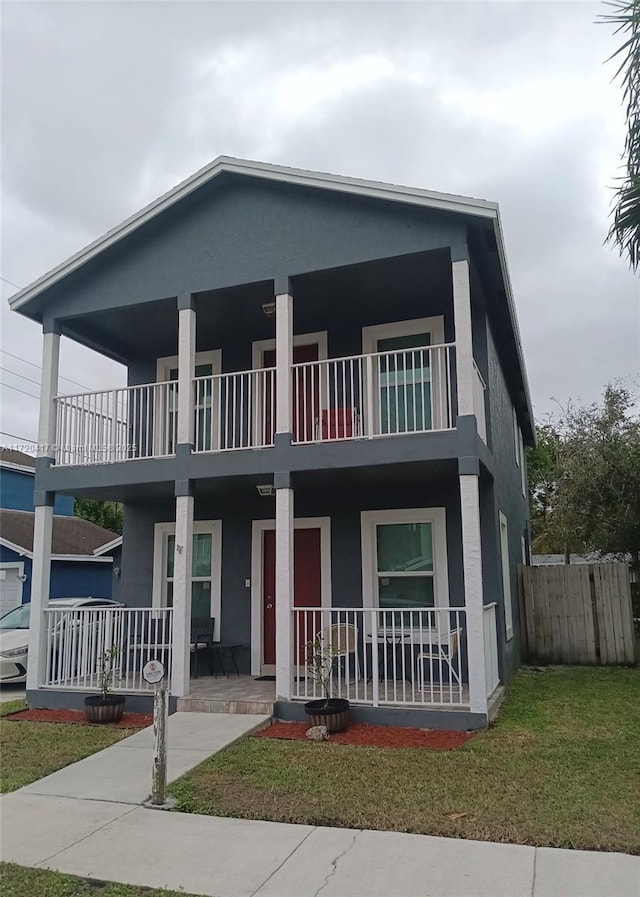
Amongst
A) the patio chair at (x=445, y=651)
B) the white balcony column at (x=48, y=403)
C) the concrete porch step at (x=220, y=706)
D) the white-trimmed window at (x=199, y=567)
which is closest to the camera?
the patio chair at (x=445, y=651)

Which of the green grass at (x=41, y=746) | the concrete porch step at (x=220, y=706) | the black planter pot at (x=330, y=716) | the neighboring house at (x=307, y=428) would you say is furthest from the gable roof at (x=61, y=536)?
the black planter pot at (x=330, y=716)

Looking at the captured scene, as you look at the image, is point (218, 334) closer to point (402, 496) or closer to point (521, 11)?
point (402, 496)

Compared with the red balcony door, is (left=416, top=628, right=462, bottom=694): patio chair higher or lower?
lower

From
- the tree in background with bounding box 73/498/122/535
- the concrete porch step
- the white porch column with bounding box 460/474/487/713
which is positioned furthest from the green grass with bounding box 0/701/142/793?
the tree in background with bounding box 73/498/122/535

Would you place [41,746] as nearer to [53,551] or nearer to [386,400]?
[386,400]

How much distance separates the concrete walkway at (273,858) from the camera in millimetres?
3996

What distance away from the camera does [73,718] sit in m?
9.05

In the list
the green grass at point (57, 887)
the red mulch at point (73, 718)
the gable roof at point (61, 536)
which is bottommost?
the green grass at point (57, 887)

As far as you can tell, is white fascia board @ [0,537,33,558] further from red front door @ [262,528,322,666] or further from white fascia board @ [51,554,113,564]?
red front door @ [262,528,322,666]

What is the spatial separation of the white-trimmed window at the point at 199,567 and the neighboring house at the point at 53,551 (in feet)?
27.0

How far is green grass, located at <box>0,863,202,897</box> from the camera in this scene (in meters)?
4.06

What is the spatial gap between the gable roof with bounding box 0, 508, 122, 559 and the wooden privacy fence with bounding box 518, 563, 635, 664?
12.3 meters

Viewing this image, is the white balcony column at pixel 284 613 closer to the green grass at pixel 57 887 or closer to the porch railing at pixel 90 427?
the porch railing at pixel 90 427

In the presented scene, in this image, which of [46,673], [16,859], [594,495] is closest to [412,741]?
[16,859]
